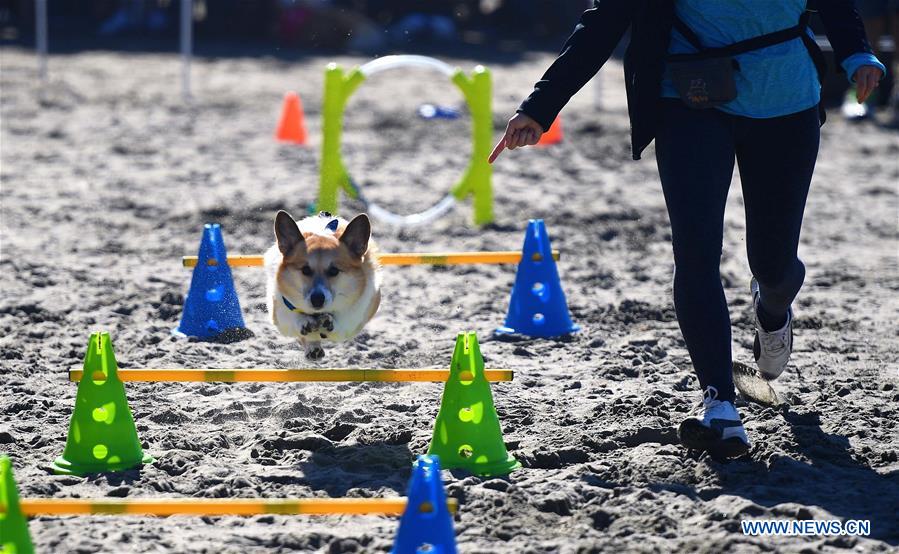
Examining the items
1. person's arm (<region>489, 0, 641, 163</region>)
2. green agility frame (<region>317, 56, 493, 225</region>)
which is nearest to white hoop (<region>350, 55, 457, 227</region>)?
green agility frame (<region>317, 56, 493, 225</region>)

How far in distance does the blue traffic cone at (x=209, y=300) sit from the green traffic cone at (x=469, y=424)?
80.5 inches

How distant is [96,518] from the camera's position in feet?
12.7

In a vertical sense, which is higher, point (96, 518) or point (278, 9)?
point (278, 9)

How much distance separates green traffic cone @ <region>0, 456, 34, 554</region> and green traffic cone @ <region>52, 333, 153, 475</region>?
98cm

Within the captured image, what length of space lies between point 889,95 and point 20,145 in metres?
9.90

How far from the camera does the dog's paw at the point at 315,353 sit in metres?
5.30

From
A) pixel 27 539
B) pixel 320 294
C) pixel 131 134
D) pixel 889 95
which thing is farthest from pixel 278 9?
A: pixel 27 539

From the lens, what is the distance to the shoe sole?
13.9 feet

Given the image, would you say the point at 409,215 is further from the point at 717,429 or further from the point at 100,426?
the point at 717,429

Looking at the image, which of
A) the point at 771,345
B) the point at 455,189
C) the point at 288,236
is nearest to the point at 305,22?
the point at 455,189

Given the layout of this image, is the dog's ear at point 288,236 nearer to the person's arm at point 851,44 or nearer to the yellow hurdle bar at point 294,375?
the yellow hurdle bar at point 294,375

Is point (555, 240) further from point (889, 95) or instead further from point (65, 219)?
point (889, 95)

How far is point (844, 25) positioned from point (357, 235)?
82.4 inches

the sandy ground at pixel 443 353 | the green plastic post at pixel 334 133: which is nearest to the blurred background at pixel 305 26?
the sandy ground at pixel 443 353
